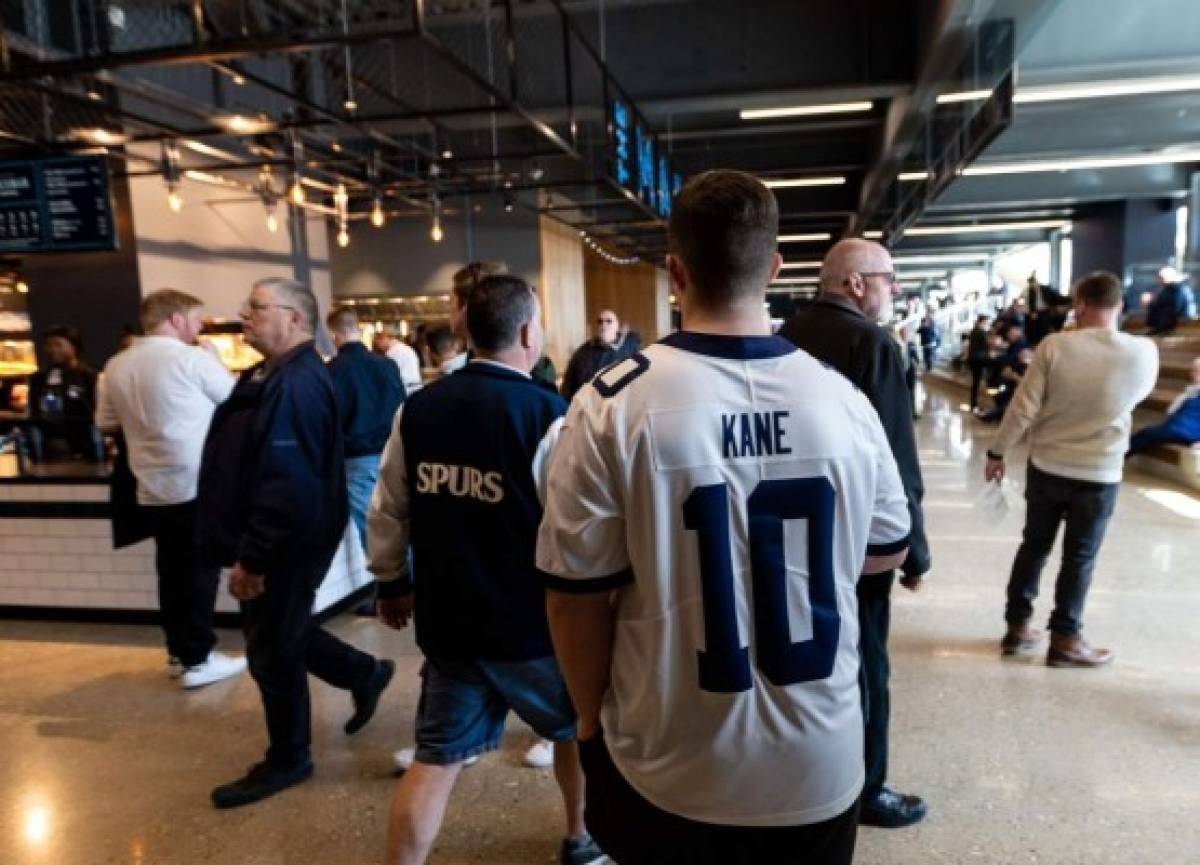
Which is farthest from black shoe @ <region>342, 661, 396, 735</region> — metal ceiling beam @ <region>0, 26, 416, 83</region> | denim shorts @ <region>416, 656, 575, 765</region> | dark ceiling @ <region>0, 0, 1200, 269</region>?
dark ceiling @ <region>0, 0, 1200, 269</region>

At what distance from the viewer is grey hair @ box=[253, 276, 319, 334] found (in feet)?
8.18

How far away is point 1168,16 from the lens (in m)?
7.09

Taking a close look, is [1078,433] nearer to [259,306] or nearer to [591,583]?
[591,583]

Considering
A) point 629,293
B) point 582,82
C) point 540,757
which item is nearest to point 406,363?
point 540,757

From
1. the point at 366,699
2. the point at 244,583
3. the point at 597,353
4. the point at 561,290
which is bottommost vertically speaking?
the point at 366,699

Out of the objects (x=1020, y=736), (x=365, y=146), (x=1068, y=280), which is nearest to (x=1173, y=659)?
(x=1020, y=736)

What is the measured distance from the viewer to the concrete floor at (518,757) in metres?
2.30

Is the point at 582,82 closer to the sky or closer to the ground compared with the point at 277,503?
closer to the sky

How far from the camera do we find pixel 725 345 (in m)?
1.12

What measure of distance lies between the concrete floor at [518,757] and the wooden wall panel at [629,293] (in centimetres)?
1611

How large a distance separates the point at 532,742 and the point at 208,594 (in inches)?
64.9

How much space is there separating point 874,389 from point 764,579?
1115mm

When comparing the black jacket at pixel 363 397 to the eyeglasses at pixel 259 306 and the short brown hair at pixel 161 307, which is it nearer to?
the short brown hair at pixel 161 307

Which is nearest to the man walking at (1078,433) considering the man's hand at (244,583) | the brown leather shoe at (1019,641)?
the brown leather shoe at (1019,641)
